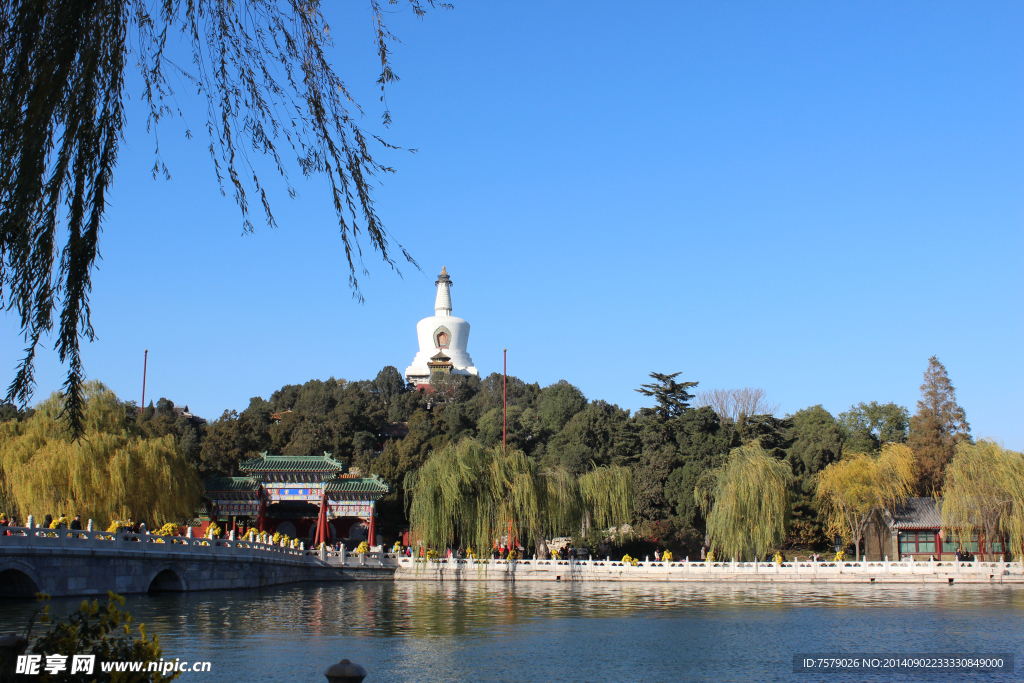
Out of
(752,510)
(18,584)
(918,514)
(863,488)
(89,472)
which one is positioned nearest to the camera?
(18,584)

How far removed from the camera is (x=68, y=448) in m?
23.4

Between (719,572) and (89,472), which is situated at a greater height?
(89,472)

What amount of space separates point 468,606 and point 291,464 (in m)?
15.9

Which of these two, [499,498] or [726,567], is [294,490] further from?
[726,567]

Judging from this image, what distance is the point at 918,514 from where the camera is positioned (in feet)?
103

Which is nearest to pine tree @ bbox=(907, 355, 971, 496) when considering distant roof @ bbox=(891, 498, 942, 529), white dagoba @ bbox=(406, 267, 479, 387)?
distant roof @ bbox=(891, 498, 942, 529)

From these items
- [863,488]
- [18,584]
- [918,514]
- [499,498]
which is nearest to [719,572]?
[499,498]

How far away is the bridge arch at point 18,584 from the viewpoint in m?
17.5

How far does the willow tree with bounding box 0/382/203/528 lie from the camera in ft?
75.6

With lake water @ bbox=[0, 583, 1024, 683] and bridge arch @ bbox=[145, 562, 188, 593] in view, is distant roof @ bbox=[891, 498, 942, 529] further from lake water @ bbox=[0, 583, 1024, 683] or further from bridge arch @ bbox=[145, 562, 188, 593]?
bridge arch @ bbox=[145, 562, 188, 593]

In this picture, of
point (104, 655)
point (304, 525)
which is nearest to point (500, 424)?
point (304, 525)

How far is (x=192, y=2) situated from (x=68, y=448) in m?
21.7

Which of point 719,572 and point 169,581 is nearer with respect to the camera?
point 169,581

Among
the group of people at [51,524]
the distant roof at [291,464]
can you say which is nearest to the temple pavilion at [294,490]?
the distant roof at [291,464]
